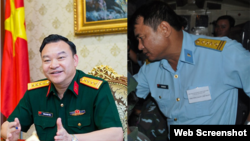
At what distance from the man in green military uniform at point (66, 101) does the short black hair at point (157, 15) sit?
50 cm

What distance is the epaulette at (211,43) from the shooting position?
646 millimetres

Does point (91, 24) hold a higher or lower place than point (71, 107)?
higher

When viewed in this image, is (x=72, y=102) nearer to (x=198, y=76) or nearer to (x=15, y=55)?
(x=198, y=76)

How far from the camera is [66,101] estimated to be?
3.87ft

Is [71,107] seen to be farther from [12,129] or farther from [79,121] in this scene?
[12,129]

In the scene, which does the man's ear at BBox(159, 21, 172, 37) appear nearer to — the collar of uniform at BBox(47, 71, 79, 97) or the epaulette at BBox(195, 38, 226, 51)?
the epaulette at BBox(195, 38, 226, 51)

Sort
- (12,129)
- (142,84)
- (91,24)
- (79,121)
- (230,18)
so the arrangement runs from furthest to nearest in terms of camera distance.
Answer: (91,24), (79,121), (12,129), (142,84), (230,18)

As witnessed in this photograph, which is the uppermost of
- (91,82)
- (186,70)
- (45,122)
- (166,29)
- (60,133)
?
(166,29)

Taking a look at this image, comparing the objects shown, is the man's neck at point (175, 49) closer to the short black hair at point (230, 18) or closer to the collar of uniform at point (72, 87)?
the short black hair at point (230, 18)

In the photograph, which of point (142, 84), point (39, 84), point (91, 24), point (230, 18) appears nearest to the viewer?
point (230, 18)

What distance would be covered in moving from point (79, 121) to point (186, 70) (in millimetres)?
685

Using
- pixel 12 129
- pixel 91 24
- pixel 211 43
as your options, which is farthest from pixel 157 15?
pixel 91 24

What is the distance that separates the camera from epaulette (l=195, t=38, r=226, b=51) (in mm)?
646

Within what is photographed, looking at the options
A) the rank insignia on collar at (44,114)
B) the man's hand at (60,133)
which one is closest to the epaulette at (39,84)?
the rank insignia on collar at (44,114)
